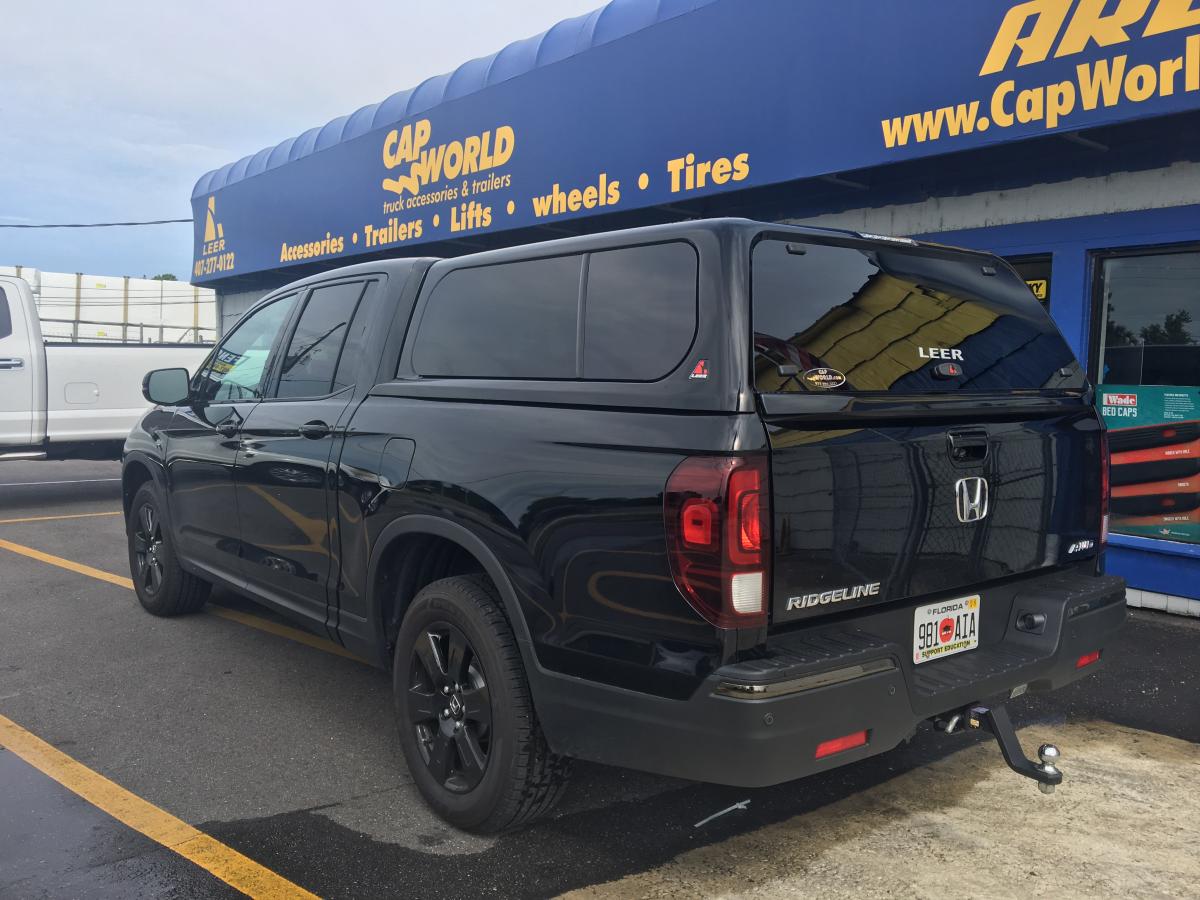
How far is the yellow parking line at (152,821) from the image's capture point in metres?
3.09

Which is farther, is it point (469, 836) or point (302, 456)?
point (302, 456)

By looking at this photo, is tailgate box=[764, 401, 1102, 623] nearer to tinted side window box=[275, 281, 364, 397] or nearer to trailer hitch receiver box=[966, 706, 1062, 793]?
trailer hitch receiver box=[966, 706, 1062, 793]

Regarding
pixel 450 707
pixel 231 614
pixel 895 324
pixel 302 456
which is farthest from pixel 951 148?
pixel 231 614

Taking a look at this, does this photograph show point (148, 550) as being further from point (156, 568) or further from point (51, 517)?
point (51, 517)

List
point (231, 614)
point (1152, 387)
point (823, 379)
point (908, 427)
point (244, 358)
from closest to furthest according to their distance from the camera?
point (823, 379), point (908, 427), point (244, 358), point (231, 614), point (1152, 387)

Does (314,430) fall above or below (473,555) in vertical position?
above

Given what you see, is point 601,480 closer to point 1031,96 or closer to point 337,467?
point 337,467

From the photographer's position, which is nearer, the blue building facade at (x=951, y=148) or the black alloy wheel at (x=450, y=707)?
the black alloy wheel at (x=450, y=707)

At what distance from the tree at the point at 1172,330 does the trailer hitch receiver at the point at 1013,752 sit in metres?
4.30

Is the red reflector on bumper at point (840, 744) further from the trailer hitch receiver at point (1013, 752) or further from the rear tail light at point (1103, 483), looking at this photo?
the rear tail light at point (1103, 483)

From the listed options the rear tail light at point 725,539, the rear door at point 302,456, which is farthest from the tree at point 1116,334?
the rear tail light at point 725,539

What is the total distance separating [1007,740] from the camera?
10.5 ft

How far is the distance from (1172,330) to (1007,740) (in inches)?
174

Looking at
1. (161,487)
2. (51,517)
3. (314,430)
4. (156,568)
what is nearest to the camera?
(314,430)
